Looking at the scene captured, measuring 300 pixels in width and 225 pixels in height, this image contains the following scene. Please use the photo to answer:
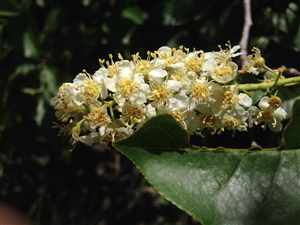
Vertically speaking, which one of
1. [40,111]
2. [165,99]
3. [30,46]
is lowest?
[40,111]

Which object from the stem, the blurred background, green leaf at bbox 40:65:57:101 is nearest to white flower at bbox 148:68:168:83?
the stem

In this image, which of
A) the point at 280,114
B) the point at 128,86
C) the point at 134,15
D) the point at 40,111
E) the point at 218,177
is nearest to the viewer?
the point at 218,177

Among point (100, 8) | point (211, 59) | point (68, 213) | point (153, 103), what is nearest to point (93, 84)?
point (153, 103)

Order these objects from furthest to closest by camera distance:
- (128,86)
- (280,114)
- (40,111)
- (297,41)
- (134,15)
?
1. (40,111)
2. (134,15)
3. (297,41)
4. (280,114)
5. (128,86)

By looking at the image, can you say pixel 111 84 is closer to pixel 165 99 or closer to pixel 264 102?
pixel 165 99

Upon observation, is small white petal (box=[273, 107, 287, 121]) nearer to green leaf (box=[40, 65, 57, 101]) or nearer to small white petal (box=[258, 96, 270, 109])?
small white petal (box=[258, 96, 270, 109])

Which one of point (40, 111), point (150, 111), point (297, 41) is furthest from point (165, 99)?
point (40, 111)
